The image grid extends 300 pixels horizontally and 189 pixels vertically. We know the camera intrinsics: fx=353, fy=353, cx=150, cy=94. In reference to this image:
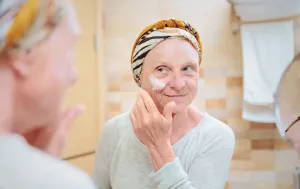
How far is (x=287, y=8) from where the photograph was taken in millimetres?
1534

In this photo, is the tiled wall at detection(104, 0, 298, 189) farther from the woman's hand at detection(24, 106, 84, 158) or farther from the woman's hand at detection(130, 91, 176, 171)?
the woman's hand at detection(24, 106, 84, 158)

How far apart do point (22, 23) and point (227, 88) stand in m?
1.44

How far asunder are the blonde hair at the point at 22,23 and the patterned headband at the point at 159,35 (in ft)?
2.03

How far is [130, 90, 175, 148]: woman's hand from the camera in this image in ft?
2.93

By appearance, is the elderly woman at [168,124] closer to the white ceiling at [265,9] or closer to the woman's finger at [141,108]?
the woman's finger at [141,108]

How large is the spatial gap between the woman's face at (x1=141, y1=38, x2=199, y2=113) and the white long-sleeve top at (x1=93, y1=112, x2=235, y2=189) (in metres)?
0.11

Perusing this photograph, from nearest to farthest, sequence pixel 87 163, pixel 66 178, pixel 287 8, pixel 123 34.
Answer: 1. pixel 66 178
2. pixel 287 8
3. pixel 87 163
4. pixel 123 34

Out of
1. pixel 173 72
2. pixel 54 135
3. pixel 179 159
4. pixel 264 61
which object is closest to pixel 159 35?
pixel 173 72

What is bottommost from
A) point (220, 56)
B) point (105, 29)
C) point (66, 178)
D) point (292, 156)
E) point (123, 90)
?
point (292, 156)

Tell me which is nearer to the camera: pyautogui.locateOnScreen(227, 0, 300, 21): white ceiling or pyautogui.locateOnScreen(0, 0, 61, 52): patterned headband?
pyautogui.locateOnScreen(0, 0, 61, 52): patterned headband

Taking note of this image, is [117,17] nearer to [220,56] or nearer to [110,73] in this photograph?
[110,73]

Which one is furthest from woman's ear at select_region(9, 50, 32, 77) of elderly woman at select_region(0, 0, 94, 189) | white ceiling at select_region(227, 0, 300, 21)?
white ceiling at select_region(227, 0, 300, 21)

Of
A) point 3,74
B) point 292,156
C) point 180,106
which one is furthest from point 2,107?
point 292,156

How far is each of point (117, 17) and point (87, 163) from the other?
0.78 m
